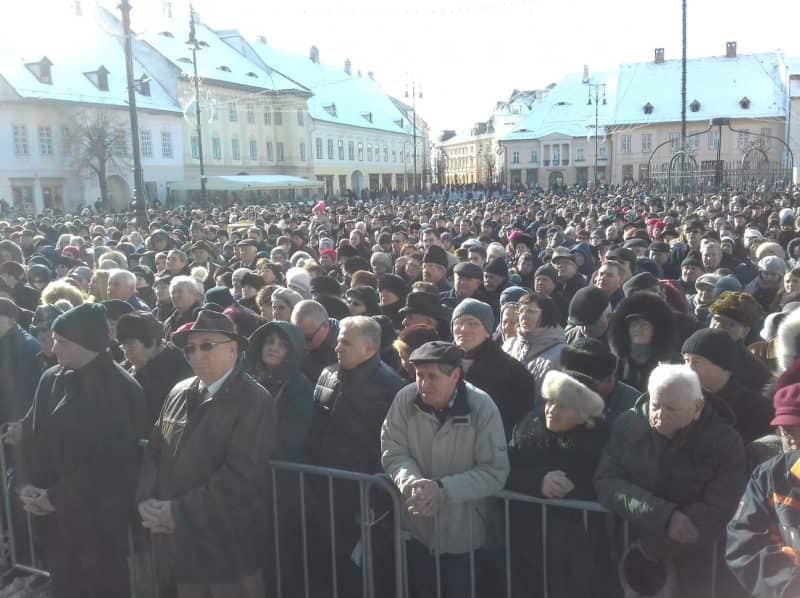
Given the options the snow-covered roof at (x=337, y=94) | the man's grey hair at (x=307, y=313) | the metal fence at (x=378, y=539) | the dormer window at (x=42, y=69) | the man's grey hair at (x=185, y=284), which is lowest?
the metal fence at (x=378, y=539)

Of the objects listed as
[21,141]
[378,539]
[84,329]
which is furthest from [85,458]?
[21,141]

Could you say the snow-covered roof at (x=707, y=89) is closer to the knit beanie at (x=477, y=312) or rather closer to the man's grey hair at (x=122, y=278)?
the man's grey hair at (x=122, y=278)

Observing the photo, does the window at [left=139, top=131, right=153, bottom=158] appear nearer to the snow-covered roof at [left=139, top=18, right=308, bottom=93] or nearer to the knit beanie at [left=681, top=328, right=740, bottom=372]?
the snow-covered roof at [left=139, top=18, right=308, bottom=93]

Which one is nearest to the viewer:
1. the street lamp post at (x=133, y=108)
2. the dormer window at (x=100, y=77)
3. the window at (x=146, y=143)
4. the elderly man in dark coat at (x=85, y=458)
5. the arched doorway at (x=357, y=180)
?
the elderly man in dark coat at (x=85, y=458)

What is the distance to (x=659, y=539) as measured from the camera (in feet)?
10.8

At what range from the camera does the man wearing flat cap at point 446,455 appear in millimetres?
3625

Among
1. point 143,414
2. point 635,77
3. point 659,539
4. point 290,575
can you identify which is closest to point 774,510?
point 659,539


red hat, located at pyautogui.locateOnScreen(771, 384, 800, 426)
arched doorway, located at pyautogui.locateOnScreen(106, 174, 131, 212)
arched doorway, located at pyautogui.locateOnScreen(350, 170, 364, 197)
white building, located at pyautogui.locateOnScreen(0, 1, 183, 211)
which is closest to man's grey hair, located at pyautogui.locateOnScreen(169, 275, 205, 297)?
red hat, located at pyautogui.locateOnScreen(771, 384, 800, 426)

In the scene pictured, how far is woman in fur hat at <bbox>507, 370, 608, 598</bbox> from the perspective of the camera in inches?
142

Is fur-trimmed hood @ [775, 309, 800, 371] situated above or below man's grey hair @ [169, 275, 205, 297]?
below

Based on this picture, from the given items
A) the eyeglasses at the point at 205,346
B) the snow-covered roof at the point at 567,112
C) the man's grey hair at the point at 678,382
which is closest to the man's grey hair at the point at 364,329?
the eyeglasses at the point at 205,346

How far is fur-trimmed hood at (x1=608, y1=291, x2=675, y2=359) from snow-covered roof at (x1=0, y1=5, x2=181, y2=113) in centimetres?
4295

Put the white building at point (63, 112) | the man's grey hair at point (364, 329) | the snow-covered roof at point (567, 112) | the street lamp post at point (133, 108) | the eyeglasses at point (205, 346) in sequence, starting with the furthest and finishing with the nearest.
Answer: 1. the snow-covered roof at point (567, 112)
2. the white building at point (63, 112)
3. the street lamp post at point (133, 108)
4. the man's grey hair at point (364, 329)
5. the eyeglasses at point (205, 346)

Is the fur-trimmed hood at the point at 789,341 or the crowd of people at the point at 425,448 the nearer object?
the crowd of people at the point at 425,448
